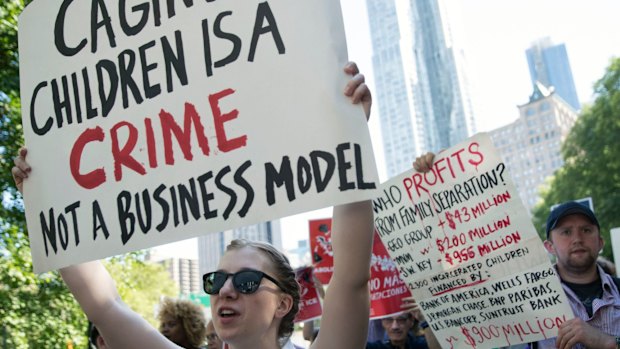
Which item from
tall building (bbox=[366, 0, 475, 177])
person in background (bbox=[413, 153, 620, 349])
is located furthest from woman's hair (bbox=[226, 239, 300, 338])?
tall building (bbox=[366, 0, 475, 177])

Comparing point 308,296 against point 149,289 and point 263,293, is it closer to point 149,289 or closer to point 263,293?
point 263,293

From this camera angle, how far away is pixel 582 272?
10.2 ft

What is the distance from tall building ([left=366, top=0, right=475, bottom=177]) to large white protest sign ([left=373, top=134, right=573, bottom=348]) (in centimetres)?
13053

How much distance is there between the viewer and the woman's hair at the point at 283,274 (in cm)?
223

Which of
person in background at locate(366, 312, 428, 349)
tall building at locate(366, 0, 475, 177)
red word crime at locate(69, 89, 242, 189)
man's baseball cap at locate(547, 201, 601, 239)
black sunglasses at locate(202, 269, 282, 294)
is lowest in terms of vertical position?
person in background at locate(366, 312, 428, 349)

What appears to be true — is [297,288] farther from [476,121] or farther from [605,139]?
[476,121]

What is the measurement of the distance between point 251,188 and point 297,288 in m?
0.54

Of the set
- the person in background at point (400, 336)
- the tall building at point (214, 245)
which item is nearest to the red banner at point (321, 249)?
the person in background at point (400, 336)

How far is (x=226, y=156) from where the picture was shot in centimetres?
202

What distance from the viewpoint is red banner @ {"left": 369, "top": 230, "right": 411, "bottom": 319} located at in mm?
4746

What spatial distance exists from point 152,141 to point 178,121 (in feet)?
0.41

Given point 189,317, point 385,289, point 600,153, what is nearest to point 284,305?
point 189,317

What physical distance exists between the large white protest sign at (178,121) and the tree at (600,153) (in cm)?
2501

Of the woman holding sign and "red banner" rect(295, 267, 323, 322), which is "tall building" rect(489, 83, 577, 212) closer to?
"red banner" rect(295, 267, 323, 322)
